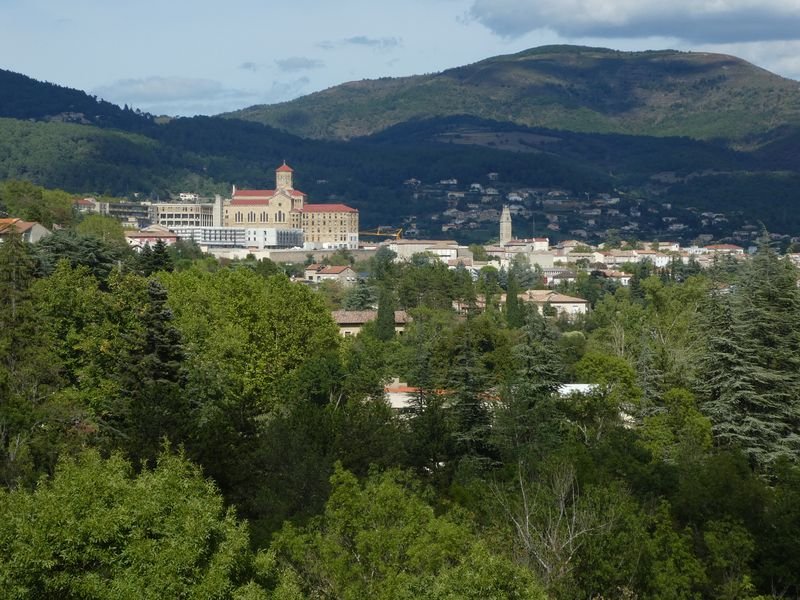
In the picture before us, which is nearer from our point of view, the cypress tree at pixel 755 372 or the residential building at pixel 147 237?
the cypress tree at pixel 755 372

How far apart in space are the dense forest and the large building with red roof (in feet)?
325

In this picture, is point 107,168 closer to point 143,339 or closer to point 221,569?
point 143,339

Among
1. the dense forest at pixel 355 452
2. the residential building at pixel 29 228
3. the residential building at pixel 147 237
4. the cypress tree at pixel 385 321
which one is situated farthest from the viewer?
the residential building at pixel 147 237

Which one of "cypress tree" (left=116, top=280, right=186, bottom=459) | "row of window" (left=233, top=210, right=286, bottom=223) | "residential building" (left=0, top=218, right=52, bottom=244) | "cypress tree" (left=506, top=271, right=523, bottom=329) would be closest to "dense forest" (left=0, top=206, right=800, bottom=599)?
"cypress tree" (left=116, top=280, right=186, bottom=459)

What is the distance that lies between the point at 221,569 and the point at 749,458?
67.0 ft

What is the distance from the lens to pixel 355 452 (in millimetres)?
25484

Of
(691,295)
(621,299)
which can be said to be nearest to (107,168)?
(621,299)

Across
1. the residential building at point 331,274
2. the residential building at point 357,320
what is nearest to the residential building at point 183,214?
the residential building at point 331,274

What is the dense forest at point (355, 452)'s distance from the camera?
49.2 ft

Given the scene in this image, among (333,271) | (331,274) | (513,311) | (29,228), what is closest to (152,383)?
(29,228)

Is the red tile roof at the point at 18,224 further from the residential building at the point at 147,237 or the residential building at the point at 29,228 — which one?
the residential building at the point at 147,237

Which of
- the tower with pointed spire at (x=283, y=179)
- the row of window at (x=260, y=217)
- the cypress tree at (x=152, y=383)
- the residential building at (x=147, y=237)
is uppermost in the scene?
the tower with pointed spire at (x=283, y=179)

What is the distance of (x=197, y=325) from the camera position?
35188 millimetres

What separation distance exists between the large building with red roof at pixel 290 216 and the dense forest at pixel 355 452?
99152mm
